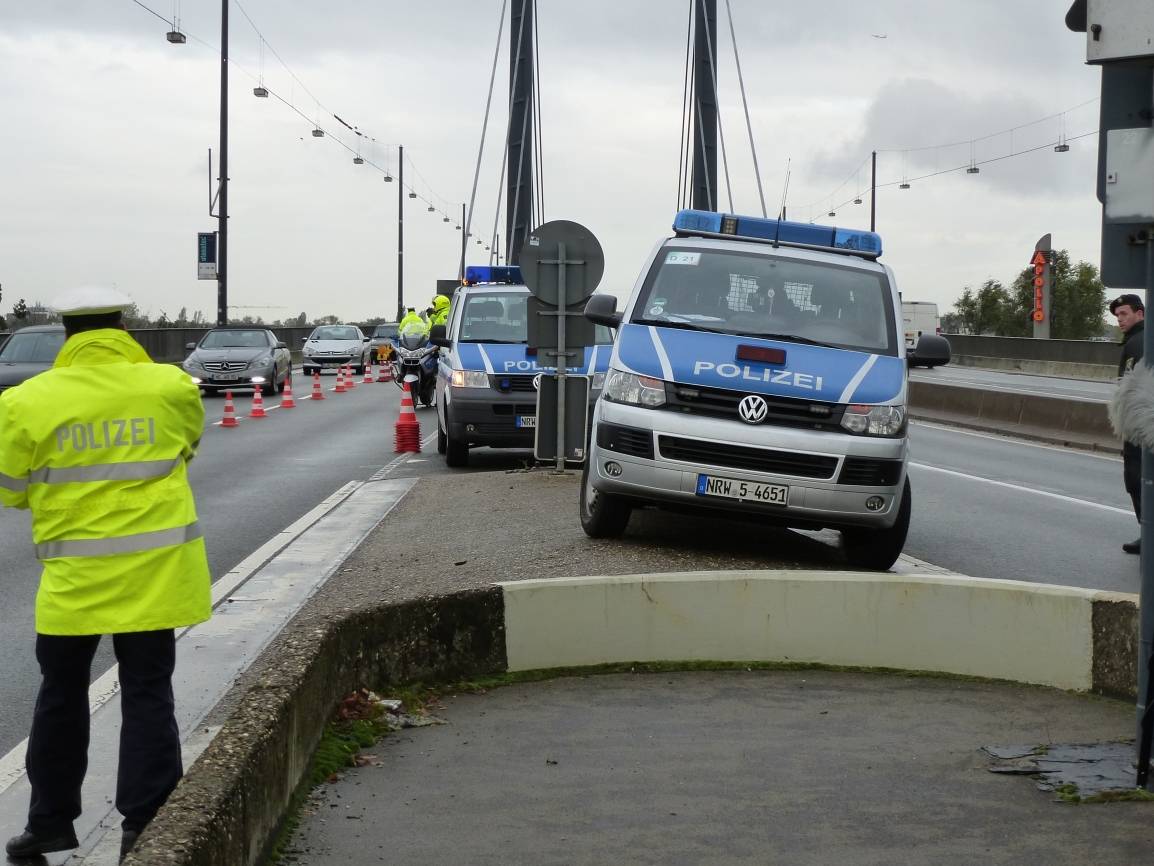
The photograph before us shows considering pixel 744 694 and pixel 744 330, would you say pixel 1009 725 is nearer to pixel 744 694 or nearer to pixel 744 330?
pixel 744 694

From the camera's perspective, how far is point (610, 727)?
6324 millimetres

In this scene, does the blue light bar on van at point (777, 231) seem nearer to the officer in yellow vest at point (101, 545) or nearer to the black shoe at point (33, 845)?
the officer in yellow vest at point (101, 545)

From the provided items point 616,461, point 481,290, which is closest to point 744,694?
point 616,461

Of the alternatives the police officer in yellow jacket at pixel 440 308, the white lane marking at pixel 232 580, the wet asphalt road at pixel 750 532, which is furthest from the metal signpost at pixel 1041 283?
the white lane marking at pixel 232 580

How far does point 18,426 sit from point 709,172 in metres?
32.0

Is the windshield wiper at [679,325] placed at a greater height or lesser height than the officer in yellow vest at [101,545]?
greater

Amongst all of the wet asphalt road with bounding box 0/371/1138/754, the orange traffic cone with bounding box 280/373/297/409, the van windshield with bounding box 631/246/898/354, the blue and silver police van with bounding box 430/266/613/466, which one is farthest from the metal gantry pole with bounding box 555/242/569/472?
the orange traffic cone with bounding box 280/373/297/409

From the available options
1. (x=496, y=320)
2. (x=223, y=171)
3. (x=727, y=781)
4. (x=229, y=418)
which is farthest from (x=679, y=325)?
(x=223, y=171)

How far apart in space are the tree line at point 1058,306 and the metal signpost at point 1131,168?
8814cm

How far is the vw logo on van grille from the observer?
367 inches

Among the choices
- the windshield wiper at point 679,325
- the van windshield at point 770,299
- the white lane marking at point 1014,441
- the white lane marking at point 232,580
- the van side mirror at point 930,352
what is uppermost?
the van windshield at point 770,299

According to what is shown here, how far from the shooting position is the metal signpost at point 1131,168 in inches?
216

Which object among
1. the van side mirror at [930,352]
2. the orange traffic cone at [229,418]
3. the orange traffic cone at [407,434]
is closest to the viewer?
the van side mirror at [930,352]

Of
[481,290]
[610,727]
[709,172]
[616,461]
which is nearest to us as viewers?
[610,727]
